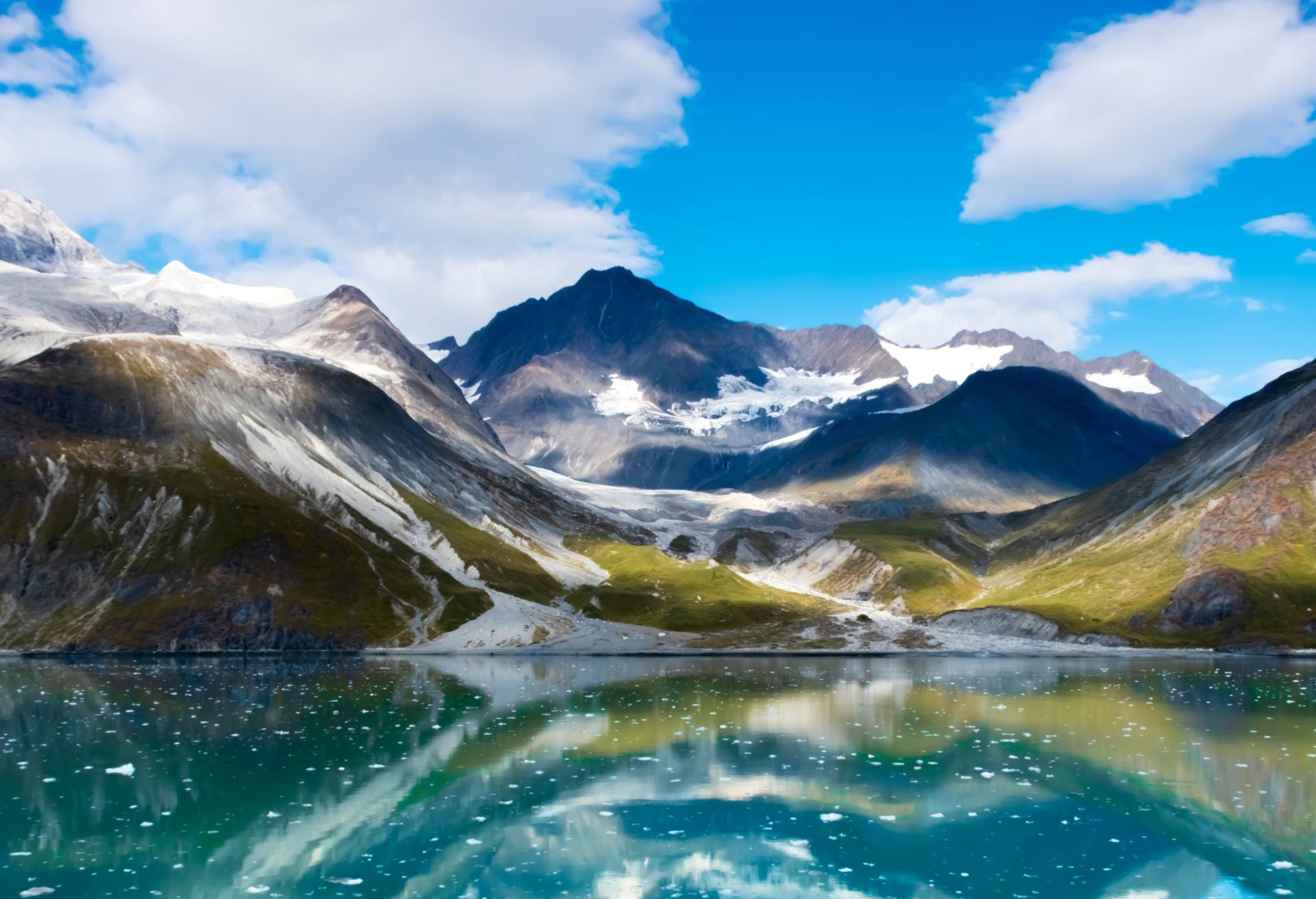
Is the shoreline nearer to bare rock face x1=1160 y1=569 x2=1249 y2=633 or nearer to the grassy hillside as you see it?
the grassy hillside

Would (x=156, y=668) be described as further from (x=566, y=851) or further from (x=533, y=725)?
(x=566, y=851)

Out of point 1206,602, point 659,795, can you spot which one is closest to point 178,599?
point 659,795

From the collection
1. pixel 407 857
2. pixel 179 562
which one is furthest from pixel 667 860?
pixel 179 562

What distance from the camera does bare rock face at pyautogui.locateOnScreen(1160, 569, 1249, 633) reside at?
18231 centimetres

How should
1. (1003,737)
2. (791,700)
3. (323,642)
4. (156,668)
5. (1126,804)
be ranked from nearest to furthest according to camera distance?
1. (1126,804)
2. (1003,737)
3. (791,700)
4. (156,668)
5. (323,642)

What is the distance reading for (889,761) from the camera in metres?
67.3

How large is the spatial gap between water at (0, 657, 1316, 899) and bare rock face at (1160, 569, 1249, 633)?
84.1 m

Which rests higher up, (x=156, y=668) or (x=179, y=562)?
(x=179, y=562)

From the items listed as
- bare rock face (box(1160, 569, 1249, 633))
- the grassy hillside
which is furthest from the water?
bare rock face (box(1160, 569, 1249, 633))

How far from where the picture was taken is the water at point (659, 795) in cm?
4394

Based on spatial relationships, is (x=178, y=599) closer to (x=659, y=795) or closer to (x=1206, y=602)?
(x=659, y=795)

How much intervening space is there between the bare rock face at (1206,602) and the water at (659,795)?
8408cm

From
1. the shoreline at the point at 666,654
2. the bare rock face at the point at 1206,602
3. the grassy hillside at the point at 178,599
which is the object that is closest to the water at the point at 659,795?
the shoreline at the point at 666,654

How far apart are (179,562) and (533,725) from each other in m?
133
